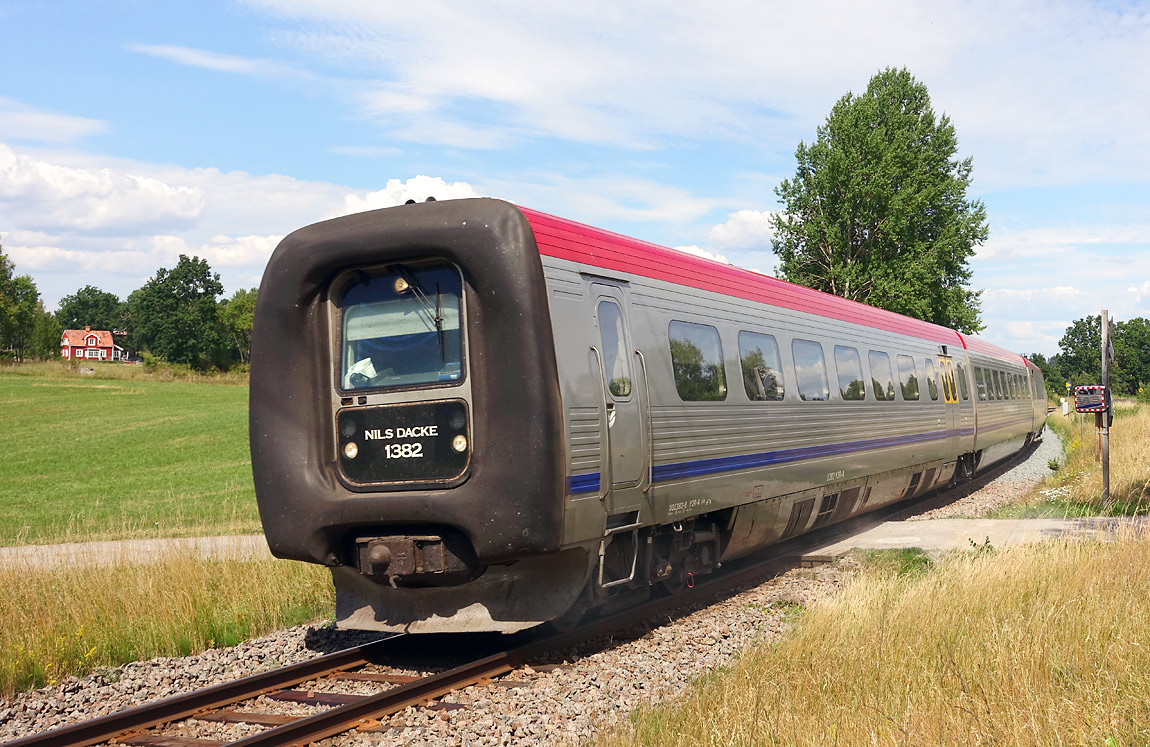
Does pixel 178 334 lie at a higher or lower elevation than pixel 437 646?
higher

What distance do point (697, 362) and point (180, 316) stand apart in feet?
307

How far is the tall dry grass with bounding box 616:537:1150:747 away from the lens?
478 cm

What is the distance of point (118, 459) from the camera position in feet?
105

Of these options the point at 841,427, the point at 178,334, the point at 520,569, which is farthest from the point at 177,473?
the point at 178,334

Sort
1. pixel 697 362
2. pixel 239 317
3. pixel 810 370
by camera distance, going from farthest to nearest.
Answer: pixel 239 317 < pixel 810 370 < pixel 697 362

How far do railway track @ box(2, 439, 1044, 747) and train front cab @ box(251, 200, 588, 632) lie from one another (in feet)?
1.14

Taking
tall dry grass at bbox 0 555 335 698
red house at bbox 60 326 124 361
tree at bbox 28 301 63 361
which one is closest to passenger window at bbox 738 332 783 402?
tall dry grass at bbox 0 555 335 698

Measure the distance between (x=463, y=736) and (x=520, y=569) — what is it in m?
1.75

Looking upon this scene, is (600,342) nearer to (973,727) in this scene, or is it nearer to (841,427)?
(973,727)

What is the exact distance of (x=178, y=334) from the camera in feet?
311

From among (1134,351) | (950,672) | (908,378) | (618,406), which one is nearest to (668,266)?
(618,406)

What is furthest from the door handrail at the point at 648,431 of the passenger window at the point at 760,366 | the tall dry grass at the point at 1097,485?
the tall dry grass at the point at 1097,485

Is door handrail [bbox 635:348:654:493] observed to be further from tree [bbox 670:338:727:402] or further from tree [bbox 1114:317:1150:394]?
tree [bbox 1114:317:1150:394]

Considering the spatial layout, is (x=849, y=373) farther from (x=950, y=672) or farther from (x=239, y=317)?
(x=239, y=317)
